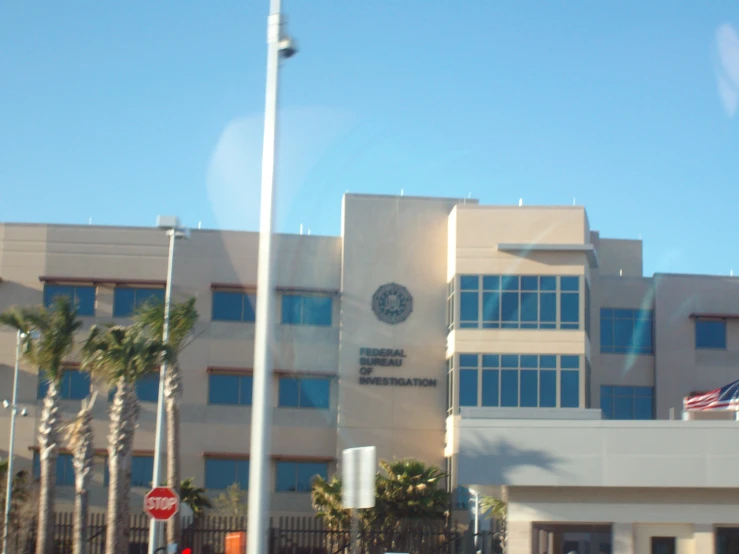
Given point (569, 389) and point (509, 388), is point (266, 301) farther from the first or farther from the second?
point (569, 389)

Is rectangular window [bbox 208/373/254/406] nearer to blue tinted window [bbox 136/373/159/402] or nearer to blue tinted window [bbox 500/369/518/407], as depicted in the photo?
blue tinted window [bbox 136/373/159/402]

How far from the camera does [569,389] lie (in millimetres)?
38781

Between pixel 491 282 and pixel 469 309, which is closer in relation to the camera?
pixel 469 309

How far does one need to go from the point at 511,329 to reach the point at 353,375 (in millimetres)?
6704

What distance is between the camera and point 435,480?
36438mm

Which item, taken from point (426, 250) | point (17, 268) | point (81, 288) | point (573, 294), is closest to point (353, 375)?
point (426, 250)

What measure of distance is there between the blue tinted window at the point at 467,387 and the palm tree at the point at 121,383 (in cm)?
1187

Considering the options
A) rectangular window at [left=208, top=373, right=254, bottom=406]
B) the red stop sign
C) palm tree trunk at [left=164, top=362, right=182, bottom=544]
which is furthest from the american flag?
rectangular window at [left=208, top=373, right=254, bottom=406]

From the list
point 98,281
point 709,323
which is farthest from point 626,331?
point 98,281

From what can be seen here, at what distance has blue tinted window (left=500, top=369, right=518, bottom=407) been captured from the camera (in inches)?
1528

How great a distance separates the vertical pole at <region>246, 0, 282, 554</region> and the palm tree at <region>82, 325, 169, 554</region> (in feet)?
67.5

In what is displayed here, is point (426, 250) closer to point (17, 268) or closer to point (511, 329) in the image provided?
point (511, 329)

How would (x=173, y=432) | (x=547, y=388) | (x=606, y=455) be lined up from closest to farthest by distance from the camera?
(x=606, y=455)
(x=173, y=432)
(x=547, y=388)

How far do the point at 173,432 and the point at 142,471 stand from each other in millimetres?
9103
